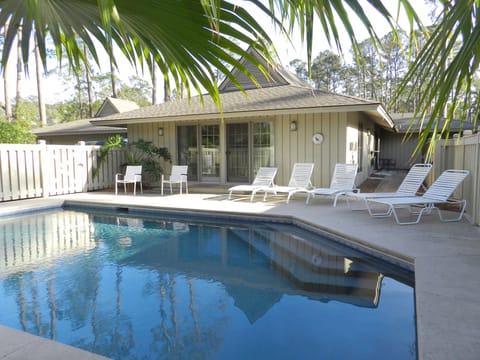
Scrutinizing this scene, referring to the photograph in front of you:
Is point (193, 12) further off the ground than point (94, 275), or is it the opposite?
point (193, 12)

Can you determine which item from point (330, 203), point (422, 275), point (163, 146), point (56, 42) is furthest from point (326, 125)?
point (56, 42)

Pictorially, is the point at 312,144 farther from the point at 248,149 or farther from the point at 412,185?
the point at 412,185

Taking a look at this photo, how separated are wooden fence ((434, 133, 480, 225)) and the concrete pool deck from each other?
316 mm

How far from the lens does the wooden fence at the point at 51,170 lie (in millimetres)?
9258

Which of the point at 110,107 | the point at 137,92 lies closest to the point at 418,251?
the point at 110,107

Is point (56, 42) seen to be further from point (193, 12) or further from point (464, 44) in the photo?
point (464, 44)

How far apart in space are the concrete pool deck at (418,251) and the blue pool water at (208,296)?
Result: 0.35 meters

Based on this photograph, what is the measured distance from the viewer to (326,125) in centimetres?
960

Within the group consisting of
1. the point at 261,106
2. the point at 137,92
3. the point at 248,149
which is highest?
the point at 137,92

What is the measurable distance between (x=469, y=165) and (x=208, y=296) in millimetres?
5141

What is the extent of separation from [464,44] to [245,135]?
33.5 feet

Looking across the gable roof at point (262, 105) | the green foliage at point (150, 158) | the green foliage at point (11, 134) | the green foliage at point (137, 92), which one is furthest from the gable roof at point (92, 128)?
the green foliage at point (137, 92)

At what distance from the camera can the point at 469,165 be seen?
620cm

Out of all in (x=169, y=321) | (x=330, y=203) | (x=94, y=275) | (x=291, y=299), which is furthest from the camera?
(x=330, y=203)
